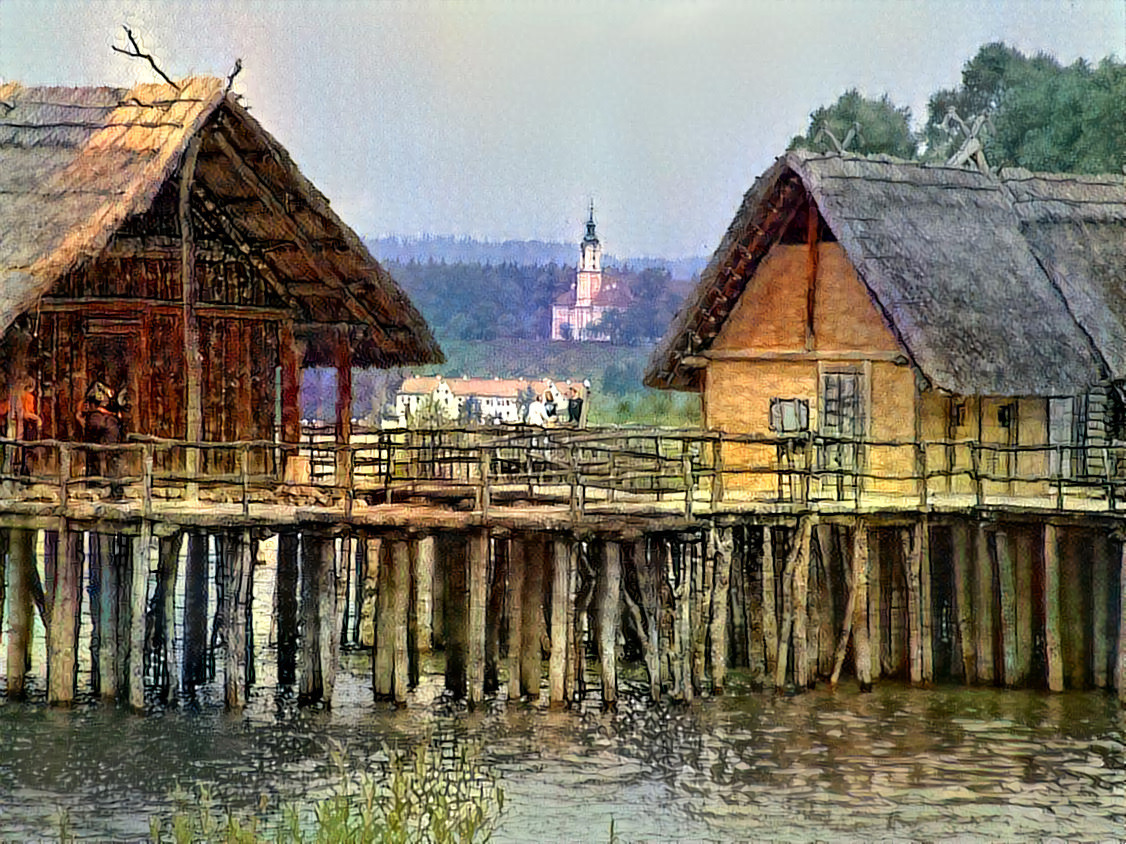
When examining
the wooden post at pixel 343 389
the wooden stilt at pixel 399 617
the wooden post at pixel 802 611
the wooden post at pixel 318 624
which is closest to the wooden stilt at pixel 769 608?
the wooden post at pixel 802 611

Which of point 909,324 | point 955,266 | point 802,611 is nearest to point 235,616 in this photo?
point 802,611

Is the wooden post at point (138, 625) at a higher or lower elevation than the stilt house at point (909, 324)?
lower

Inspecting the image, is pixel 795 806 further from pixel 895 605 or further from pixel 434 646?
pixel 434 646

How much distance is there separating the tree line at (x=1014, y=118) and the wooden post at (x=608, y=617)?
19.2 m

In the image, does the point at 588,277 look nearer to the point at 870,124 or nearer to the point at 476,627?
the point at 870,124

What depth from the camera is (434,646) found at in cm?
2806

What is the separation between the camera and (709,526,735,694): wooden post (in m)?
24.2

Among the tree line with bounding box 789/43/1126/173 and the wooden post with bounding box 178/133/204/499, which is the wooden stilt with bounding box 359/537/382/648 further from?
the tree line with bounding box 789/43/1126/173

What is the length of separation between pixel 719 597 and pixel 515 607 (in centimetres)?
245

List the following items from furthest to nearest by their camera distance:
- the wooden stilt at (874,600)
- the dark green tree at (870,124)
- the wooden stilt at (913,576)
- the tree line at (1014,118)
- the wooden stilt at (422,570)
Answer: the dark green tree at (870,124) < the tree line at (1014,118) < the wooden stilt at (874,600) < the wooden stilt at (913,576) < the wooden stilt at (422,570)

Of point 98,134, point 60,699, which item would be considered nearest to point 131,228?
point 98,134

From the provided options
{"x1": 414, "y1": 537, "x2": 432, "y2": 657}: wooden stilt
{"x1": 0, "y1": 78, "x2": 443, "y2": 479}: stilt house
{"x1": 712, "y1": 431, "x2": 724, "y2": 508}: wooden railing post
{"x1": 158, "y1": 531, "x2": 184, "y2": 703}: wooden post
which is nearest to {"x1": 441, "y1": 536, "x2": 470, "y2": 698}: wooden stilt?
{"x1": 414, "y1": 537, "x2": 432, "y2": 657}: wooden stilt

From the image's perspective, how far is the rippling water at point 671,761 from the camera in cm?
1897

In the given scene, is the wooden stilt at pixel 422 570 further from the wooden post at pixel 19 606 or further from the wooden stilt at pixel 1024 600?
the wooden stilt at pixel 1024 600
